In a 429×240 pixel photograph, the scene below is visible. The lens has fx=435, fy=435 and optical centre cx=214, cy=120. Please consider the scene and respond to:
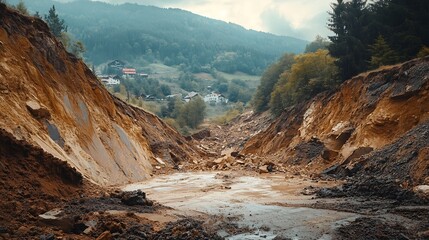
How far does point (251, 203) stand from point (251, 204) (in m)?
0.24

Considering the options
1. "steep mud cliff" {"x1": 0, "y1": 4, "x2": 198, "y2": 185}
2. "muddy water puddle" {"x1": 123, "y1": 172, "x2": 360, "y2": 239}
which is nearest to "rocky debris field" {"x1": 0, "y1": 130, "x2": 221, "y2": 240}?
"muddy water puddle" {"x1": 123, "y1": 172, "x2": 360, "y2": 239}

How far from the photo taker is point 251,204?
598 inches

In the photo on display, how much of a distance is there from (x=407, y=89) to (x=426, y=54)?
4682 millimetres

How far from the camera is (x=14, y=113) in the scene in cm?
1728

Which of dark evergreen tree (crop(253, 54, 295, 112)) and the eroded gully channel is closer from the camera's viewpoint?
the eroded gully channel

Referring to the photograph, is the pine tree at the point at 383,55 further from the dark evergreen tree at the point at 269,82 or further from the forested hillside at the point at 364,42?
the dark evergreen tree at the point at 269,82

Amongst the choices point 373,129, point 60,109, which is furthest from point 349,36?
point 60,109

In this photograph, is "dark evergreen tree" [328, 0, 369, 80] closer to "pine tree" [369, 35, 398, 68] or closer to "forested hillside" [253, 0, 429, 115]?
"forested hillside" [253, 0, 429, 115]

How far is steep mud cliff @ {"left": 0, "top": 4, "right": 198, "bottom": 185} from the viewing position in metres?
18.1

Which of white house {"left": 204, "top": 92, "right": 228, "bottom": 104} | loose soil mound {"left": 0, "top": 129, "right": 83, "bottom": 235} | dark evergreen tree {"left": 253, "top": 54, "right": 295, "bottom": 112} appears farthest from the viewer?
white house {"left": 204, "top": 92, "right": 228, "bottom": 104}

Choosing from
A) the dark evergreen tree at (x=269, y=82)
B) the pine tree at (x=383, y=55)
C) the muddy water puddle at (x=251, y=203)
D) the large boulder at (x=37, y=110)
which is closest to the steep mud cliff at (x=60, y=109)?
the large boulder at (x=37, y=110)

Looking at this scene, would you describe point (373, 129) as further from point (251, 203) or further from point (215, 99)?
point (215, 99)

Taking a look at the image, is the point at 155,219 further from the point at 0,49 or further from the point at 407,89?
the point at 407,89

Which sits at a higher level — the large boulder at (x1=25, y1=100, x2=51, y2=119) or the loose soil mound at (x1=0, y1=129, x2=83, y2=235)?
the large boulder at (x1=25, y1=100, x2=51, y2=119)
